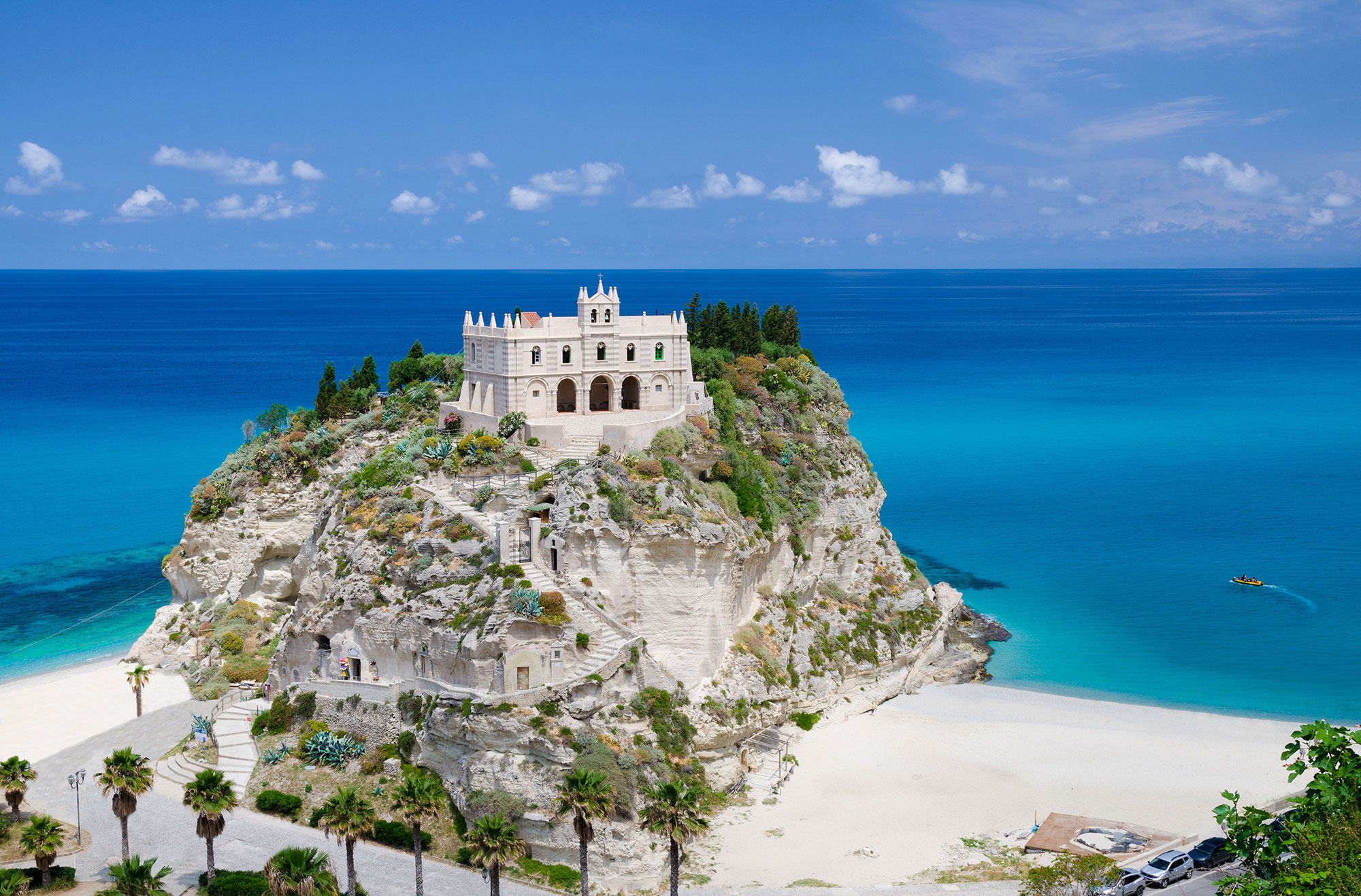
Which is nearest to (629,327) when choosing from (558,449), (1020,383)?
(558,449)

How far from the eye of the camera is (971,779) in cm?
5300

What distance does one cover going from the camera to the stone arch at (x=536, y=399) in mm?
62062

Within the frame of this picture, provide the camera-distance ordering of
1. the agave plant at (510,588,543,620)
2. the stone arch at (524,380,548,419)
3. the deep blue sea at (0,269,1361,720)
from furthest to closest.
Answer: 1. the deep blue sea at (0,269,1361,720)
2. the stone arch at (524,380,548,419)
3. the agave plant at (510,588,543,620)

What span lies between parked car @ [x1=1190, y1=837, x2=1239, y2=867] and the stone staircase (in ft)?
127

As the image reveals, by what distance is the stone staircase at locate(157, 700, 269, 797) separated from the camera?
51000 millimetres

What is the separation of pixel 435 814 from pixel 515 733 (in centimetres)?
854

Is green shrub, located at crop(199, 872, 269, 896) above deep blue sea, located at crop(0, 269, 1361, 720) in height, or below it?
below

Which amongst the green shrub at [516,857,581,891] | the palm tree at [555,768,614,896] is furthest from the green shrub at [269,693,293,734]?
the palm tree at [555,768,614,896]

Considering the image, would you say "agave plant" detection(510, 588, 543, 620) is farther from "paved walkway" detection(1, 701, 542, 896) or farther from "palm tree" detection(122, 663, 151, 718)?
"palm tree" detection(122, 663, 151, 718)

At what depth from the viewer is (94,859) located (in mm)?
44281

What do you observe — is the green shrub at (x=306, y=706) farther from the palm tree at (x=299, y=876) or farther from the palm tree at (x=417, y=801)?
the palm tree at (x=417, y=801)

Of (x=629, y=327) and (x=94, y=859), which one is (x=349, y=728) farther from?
(x=629, y=327)

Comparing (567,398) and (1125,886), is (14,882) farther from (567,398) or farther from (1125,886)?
(1125,886)

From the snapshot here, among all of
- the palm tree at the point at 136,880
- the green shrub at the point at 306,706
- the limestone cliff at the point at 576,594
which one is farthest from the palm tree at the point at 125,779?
the green shrub at the point at 306,706
